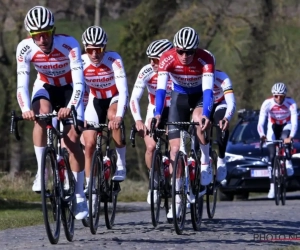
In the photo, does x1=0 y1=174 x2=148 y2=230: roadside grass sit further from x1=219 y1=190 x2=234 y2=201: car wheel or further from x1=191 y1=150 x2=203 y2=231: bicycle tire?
x1=191 y1=150 x2=203 y2=231: bicycle tire

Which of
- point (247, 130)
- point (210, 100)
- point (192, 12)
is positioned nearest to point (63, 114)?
point (210, 100)

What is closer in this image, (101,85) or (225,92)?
(101,85)

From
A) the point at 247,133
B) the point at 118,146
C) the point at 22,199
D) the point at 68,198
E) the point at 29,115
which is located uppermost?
the point at 247,133

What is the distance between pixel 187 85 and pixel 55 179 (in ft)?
9.14

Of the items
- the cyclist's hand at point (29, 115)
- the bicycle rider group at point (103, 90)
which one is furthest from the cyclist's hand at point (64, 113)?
the cyclist's hand at point (29, 115)

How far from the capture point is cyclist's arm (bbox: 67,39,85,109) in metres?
10.4

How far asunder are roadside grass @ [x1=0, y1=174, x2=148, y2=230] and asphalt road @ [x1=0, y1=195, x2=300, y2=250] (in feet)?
3.88

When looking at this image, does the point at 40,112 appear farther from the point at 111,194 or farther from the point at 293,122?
the point at 293,122

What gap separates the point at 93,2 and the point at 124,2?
2937mm

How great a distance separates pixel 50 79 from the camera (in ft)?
36.2

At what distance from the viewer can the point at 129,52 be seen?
4244 cm

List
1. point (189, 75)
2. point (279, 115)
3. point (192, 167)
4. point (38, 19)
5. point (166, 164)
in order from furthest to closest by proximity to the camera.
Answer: point (279, 115), point (166, 164), point (189, 75), point (192, 167), point (38, 19)

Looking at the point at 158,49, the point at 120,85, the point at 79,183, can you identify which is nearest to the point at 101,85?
the point at 120,85

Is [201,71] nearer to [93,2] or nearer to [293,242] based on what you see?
[293,242]
